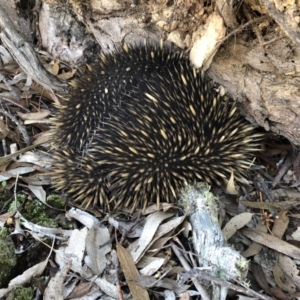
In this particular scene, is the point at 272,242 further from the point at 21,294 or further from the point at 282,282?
the point at 21,294

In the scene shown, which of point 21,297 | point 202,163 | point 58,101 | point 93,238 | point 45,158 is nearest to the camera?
point 21,297

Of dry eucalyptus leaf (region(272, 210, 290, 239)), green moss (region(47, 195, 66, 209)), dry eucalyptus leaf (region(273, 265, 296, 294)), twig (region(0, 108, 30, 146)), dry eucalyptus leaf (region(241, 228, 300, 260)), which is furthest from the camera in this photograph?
twig (region(0, 108, 30, 146))

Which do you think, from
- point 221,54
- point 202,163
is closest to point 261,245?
point 202,163

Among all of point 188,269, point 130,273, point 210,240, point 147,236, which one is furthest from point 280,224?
point 130,273

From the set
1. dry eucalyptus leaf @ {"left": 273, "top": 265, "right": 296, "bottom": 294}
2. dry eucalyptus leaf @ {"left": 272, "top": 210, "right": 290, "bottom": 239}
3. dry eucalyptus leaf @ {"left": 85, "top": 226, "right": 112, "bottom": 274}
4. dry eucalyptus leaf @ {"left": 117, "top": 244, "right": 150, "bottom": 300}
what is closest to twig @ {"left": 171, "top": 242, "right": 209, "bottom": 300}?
dry eucalyptus leaf @ {"left": 117, "top": 244, "right": 150, "bottom": 300}

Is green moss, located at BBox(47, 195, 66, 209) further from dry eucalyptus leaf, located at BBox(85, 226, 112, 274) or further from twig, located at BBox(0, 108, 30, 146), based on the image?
twig, located at BBox(0, 108, 30, 146)

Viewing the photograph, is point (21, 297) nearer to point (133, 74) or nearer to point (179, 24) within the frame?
point (133, 74)
